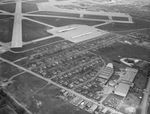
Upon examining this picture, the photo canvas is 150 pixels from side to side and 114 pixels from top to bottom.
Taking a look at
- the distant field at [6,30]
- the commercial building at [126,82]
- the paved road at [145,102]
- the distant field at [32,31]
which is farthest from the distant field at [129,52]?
the distant field at [6,30]

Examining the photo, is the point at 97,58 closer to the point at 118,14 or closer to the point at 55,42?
the point at 55,42

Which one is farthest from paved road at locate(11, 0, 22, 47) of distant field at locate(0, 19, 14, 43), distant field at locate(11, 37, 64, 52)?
distant field at locate(11, 37, 64, 52)

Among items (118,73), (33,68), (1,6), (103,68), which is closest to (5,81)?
(33,68)

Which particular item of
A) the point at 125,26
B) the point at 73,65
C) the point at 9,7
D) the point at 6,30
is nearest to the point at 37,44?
the point at 73,65

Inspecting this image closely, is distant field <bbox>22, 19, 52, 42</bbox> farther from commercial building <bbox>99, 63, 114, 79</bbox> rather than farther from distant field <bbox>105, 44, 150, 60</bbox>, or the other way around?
commercial building <bbox>99, 63, 114, 79</bbox>

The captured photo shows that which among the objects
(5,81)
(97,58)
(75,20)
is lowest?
(5,81)

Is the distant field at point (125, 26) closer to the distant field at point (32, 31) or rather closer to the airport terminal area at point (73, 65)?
the airport terminal area at point (73, 65)

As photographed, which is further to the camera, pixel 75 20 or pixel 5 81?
pixel 75 20

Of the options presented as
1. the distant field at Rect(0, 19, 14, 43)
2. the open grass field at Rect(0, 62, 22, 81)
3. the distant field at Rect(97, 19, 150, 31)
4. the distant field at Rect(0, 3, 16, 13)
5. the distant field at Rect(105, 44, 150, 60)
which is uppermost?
the distant field at Rect(0, 3, 16, 13)
